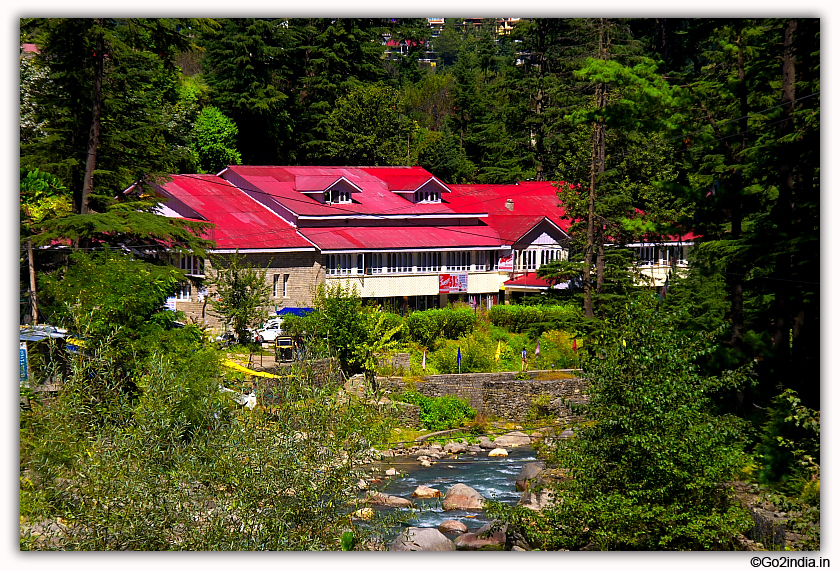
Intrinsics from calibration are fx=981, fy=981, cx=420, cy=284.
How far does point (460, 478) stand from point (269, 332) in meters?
8.22

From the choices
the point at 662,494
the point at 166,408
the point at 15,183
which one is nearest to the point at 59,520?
the point at 166,408

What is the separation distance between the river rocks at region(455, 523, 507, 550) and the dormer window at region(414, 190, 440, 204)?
2005 centimetres

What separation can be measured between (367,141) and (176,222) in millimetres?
19975

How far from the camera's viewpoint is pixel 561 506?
11.5m

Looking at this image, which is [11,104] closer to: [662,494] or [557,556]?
[557,556]

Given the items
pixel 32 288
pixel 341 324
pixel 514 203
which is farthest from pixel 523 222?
pixel 32 288

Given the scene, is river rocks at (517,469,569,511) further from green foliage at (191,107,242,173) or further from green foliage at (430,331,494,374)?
green foliage at (191,107,242,173)

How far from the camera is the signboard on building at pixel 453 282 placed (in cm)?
3150

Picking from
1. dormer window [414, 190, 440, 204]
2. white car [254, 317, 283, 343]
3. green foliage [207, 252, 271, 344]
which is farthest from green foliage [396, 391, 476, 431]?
dormer window [414, 190, 440, 204]

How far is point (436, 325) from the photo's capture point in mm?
27172

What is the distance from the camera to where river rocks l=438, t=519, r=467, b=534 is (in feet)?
52.2

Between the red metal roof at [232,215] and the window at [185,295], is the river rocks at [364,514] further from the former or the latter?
the red metal roof at [232,215]

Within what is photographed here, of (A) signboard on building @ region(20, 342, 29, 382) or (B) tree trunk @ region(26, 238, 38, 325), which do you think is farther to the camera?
(B) tree trunk @ region(26, 238, 38, 325)

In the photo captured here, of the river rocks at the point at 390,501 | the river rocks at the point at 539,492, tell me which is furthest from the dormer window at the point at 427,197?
the river rocks at the point at 539,492
